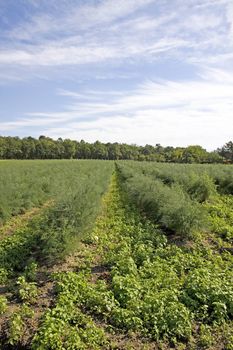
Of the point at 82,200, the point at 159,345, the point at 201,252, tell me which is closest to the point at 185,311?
the point at 159,345

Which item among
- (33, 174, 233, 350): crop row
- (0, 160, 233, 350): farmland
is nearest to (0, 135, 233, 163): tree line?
(0, 160, 233, 350): farmland

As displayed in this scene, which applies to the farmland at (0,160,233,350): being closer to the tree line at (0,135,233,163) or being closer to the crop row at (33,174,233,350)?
the crop row at (33,174,233,350)

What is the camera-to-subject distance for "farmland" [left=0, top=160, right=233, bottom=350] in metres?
5.12

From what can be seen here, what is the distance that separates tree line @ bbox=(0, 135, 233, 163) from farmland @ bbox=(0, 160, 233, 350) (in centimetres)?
8164

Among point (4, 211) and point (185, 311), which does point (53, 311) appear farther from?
point (4, 211)

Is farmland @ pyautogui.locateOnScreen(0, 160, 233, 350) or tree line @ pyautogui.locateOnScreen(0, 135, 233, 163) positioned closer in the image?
farmland @ pyautogui.locateOnScreen(0, 160, 233, 350)

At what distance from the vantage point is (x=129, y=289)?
6.25 m

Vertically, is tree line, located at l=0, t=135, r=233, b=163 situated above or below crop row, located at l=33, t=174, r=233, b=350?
above

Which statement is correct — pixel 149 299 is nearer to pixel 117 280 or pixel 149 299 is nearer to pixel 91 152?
pixel 117 280

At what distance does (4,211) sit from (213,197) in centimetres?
1216

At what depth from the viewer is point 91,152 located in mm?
119500

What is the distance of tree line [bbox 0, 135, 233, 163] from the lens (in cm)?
9600

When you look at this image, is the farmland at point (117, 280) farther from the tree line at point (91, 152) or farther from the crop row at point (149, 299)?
the tree line at point (91, 152)

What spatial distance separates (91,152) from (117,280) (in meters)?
114
